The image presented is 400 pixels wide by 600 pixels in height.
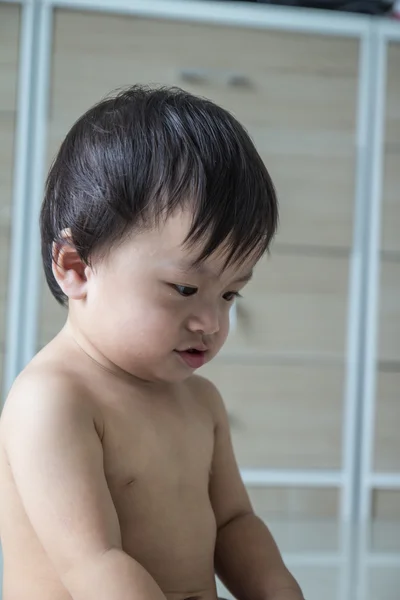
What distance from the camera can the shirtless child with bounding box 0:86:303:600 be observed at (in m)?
0.54

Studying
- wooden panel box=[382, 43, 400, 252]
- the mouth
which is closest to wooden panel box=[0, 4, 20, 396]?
wooden panel box=[382, 43, 400, 252]

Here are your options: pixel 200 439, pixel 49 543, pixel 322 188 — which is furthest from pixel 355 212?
pixel 49 543

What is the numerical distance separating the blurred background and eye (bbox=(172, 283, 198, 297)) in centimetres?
99

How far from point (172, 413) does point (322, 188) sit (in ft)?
3.46

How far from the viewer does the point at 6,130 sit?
1.53m

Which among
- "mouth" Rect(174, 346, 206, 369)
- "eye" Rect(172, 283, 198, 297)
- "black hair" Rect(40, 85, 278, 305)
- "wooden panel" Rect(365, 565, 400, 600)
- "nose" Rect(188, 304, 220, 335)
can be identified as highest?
"black hair" Rect(40, 85, 278, 305)

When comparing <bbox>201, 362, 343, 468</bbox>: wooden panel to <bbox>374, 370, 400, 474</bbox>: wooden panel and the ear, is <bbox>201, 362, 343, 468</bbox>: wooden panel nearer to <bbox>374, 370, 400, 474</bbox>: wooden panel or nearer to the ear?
<bbox>374, 370, 400, 474</bbox>: wooden panel

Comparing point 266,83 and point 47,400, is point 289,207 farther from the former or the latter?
point 47,400

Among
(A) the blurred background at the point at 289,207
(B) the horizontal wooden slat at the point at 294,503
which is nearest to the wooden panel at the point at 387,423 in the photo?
(A) the blurred background at the point at 289,207

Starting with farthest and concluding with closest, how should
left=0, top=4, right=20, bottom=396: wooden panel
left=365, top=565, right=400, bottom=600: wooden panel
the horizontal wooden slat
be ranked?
the horizontal wooden slat < left=0, top=4, right=20, bottom=396: wooden panel < left=365, top=565, right=400, bottom=600: wooden panel

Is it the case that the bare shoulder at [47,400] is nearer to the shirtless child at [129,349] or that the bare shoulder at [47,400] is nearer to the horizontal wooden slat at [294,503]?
the shirtless child at [129,349]

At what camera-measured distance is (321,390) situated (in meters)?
1.64

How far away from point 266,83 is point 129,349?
112cm

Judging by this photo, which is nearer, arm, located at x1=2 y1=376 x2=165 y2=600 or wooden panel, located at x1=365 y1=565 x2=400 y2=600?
arm, located at x1=2 y1=376 x2=165 y2=600
